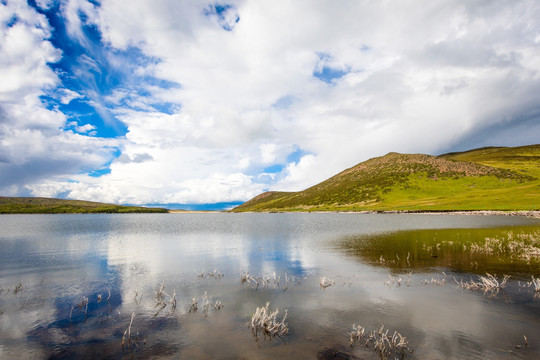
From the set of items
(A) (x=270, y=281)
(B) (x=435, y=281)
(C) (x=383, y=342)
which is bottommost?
(B) (x=435, y=281)

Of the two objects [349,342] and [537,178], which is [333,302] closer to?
[349,342]

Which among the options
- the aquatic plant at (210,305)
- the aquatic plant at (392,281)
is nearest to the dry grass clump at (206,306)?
the aquatic plant at (210,305)

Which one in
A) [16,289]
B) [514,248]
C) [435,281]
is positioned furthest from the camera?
[514,248]

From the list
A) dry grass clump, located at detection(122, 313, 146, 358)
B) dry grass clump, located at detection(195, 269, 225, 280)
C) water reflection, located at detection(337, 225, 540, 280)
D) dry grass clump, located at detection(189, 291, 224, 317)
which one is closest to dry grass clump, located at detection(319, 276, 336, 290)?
water reflection, located at detection(337, 225, 540, 280)

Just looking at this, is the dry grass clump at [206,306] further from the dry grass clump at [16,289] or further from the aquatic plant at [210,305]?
the dry grass clump at [16,289]

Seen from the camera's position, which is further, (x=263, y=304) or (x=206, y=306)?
(x=263, y=304)

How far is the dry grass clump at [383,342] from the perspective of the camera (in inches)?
480

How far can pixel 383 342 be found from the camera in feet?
42.2

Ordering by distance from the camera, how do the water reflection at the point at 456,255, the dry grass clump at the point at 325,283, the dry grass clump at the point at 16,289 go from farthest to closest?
the water reflection at the point at 456,255
the dry grass clump at the point at 325,283
the dry grass clump at the point at 16,289

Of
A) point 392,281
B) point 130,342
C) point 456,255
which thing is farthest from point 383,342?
point 456,255

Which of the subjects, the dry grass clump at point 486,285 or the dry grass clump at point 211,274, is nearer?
the dry grass clump at point 486,285

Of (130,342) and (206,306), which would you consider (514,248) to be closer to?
(206,306)

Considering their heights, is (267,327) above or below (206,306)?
below

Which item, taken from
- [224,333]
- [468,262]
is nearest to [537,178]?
[468,262]
